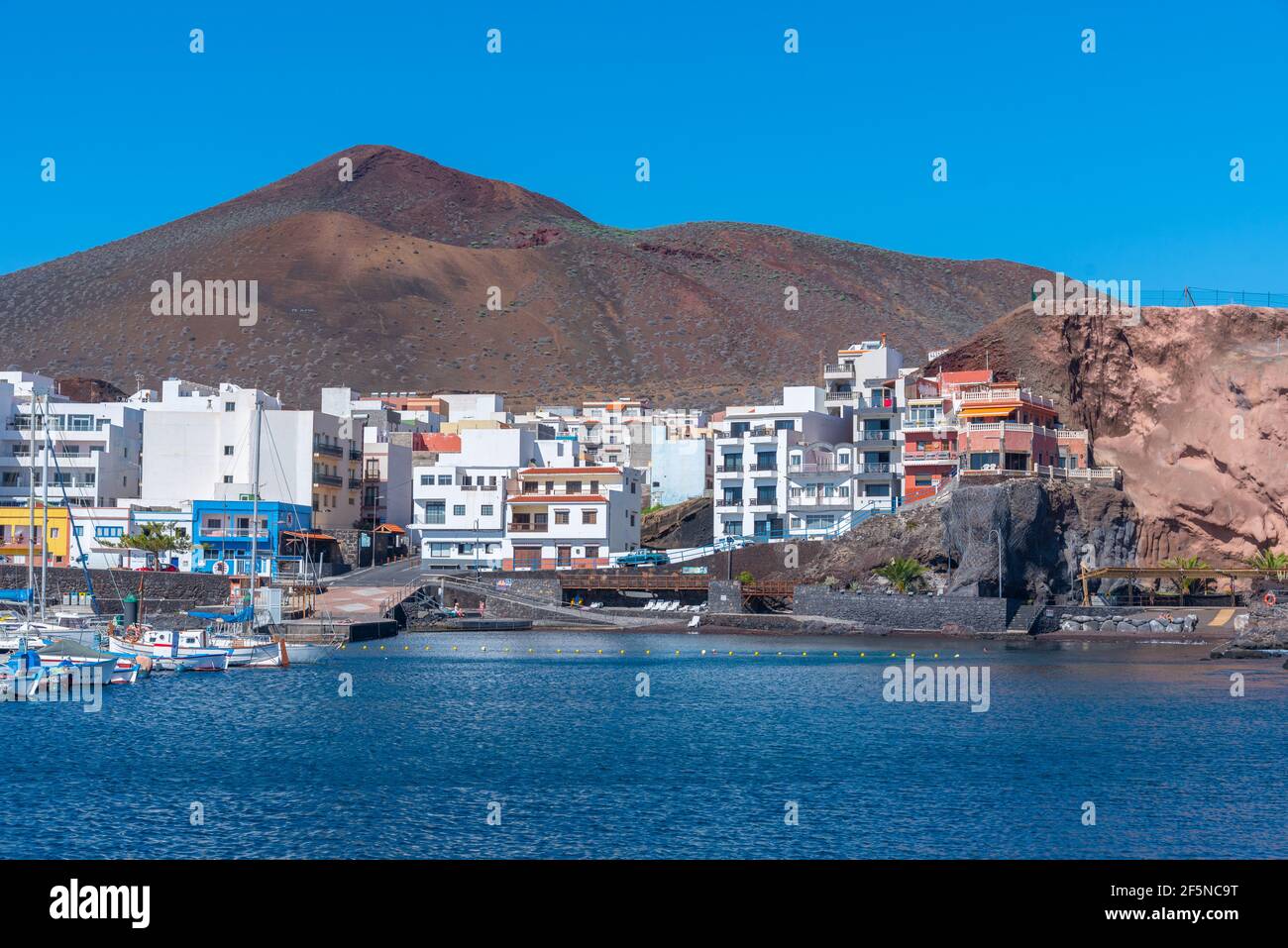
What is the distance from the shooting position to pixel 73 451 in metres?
100

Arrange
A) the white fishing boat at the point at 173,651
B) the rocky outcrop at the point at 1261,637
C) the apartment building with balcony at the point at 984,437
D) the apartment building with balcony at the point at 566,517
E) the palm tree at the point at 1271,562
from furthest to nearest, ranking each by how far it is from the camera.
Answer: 1. the apartment building with balcony at the point at 566,517
2. the apartment building with balcony at the point at 984,437
3. the palm tree at the point at 1271,562
4. the rocky outcrop at the point at 1261,637
5. the white fishing boat at the point at 173,651

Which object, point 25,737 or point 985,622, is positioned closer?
point 25,737

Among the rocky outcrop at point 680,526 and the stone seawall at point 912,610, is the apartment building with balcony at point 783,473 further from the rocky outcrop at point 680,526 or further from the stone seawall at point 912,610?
the stone seawall at point 912,610

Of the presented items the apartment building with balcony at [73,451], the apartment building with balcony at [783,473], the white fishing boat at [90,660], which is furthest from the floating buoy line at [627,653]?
the apartment building with balcony at [73,451]

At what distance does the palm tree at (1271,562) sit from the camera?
87000 mm

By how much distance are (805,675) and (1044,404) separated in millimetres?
44271

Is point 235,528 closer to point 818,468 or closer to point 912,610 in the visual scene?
point 818,468

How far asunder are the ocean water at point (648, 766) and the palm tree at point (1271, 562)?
27.6 m

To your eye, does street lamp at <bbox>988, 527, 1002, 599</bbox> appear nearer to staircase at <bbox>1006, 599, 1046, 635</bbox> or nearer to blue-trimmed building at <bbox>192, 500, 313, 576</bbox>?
staircase at <bbox>1006, 599, 1046, 635</bbox>

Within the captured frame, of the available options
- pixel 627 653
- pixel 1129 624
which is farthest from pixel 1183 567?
pixel 627 653

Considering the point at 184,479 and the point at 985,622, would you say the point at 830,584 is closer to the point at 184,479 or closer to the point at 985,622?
the point at 985,622

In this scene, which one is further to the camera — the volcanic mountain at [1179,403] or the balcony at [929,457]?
the volcanic mountain at [1179,403]
